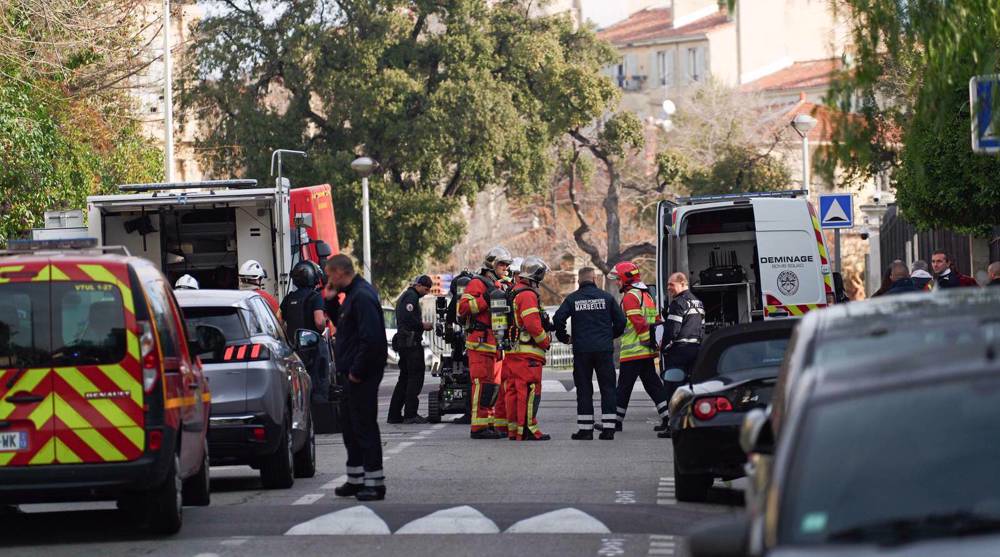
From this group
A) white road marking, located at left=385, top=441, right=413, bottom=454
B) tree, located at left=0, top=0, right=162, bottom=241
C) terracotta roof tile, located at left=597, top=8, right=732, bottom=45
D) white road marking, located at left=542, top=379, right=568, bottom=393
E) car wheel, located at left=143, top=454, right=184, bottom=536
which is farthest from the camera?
terracotta roof tile, located at left=597, top=8, right=732, bottom=45

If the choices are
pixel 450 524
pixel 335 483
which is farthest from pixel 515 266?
pixel 450 524

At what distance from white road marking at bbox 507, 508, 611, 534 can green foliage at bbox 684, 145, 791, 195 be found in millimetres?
44568

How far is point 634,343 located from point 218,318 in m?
6.79

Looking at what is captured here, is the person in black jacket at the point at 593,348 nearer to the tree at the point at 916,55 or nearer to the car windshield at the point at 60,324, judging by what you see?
the tree at the point at 916,55

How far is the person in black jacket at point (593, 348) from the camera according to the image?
1828 centimetres

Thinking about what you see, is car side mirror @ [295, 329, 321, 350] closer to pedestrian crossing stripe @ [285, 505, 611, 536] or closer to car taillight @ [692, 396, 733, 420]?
pedestrian crossing stripe @ [285, 505, 611, 536]

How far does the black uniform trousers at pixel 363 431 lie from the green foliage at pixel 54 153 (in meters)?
11.1

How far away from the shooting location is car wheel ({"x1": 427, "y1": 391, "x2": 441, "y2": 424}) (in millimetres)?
21688

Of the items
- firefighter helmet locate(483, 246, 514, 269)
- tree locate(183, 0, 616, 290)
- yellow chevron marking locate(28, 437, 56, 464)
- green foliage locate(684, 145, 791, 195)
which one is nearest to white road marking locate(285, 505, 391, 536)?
yellow chevron marking locate(28, 437, 56, 464)

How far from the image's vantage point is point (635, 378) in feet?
64.0

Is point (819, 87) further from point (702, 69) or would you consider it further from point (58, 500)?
point (58, 500)

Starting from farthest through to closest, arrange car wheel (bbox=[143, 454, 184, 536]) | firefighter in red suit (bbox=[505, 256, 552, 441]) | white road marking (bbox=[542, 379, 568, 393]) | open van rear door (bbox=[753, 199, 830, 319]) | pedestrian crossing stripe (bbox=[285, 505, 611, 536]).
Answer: white road marking (bbox=[542, 379, 568, 393]) < open van rear door (bbox=[753, 199, 830, 319]) < firefighter in red suit (bbox=[505, 256, 552, 441]) < pedestrian crossing stripe (bbox=[285, 505, 611, 536]) < car wheel (bbox=[143, 454, 184, 536])

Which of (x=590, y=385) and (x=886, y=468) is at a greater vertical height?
(x=886, y=468)

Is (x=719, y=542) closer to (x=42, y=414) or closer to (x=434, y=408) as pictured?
(x=42, y=414)
